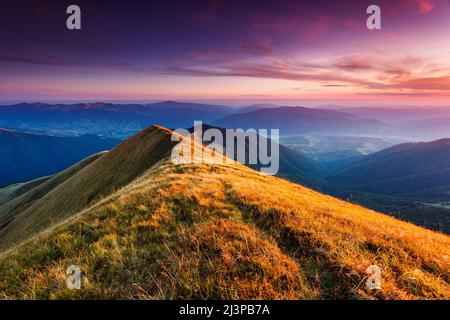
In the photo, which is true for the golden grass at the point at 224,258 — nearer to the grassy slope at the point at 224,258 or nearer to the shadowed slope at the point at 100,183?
the grassy slope at the point at 224,258

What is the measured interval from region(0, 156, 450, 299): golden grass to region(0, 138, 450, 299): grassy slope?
2cm

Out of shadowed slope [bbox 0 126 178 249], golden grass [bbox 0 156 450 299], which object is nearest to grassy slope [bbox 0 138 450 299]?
golden grass [bbox 0 156 450 299]

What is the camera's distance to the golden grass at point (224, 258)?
502 centimetres

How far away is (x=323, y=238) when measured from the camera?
283 inches

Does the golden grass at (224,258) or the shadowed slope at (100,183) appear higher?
the golden grass at (224,258)

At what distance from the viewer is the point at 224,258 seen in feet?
18.7

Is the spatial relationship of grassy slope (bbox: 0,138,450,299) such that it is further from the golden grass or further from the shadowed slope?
the shadowed slope

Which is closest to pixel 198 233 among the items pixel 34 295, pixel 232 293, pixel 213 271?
pixel 213 271

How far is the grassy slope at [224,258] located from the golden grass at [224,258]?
0.07 ft

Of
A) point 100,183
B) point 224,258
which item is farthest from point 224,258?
point 100,183

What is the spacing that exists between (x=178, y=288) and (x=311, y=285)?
8.90 feet

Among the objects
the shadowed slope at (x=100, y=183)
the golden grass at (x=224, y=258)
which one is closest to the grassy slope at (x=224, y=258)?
the golden grass at (x=224, y=258)

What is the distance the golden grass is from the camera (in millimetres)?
5021

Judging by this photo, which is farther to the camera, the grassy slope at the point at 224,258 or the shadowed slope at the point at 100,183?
the shadowed slope at the point at 100,183
